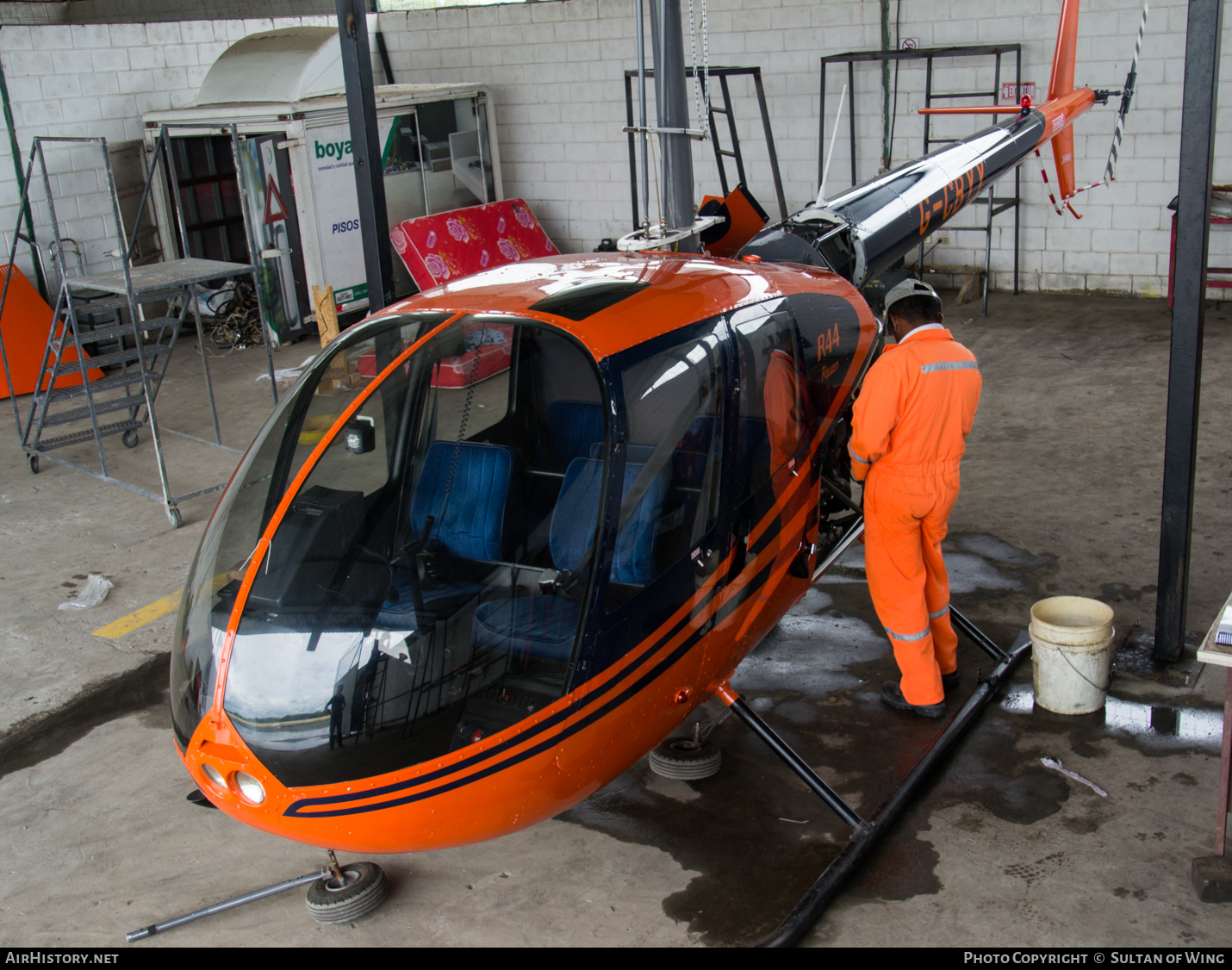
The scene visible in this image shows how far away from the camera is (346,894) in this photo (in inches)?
137

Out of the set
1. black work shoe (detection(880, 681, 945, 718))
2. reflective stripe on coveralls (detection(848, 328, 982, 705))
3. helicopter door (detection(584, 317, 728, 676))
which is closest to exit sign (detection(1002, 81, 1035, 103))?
reflective stripe on coveralls (detection(848, 328, 982, 705))

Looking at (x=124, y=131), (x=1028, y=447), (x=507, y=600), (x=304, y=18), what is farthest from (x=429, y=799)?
(x=304, y=18)

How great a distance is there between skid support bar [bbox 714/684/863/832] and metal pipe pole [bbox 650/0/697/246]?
2.56 meters

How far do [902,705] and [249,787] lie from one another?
2.70m

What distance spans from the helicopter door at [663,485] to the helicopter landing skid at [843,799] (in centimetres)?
60

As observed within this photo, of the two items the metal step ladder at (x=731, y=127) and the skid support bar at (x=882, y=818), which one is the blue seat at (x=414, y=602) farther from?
the metal step ladder at (x=731, y=127)

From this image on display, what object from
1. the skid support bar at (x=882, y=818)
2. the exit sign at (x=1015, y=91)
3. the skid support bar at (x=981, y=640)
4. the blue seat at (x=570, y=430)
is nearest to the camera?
the skid support bar at (x=882, y=818)

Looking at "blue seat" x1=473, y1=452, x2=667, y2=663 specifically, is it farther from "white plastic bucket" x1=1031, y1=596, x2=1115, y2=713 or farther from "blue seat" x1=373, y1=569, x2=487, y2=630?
"white plastic bucket" x1=1031, y1=596, x2=1115, y2=713

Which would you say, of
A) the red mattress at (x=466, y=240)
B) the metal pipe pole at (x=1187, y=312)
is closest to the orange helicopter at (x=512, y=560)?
the metal pipe pole at (x=1187, y=312)

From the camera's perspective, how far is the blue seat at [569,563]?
318cm

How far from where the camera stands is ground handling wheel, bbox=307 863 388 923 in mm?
3447

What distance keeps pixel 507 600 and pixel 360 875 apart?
110cm

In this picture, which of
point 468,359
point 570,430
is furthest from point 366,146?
point 570,430

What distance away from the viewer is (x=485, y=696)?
307cm
